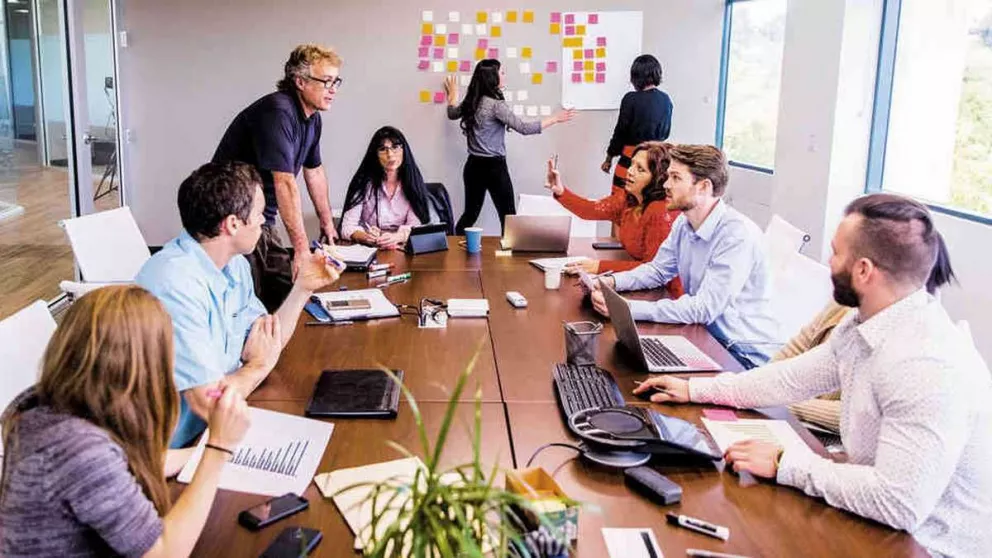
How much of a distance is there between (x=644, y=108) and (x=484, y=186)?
49.7 inches

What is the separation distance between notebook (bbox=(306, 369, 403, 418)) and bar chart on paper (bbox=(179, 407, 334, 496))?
0.07m

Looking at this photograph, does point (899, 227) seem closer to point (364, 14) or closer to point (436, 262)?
point (436, 262)

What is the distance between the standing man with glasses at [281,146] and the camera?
3521mm

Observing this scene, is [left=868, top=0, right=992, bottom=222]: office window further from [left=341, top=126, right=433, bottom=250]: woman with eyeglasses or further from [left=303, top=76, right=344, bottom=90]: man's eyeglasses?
[left=303, top=76, right=344, bottom=90]: man's eyeglasses

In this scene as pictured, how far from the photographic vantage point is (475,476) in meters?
0.93

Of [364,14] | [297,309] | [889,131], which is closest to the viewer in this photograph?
[297,309]

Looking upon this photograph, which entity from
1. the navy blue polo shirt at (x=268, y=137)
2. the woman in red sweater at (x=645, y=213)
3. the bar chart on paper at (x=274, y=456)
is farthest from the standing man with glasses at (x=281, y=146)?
the bar chart on paper at (x=274, y=456)

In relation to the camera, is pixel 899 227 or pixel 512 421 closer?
pixel 899 227

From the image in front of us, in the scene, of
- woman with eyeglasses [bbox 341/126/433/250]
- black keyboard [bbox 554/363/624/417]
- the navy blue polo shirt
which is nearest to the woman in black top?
woman with eyeglasses [bbox 341/126/433/250]

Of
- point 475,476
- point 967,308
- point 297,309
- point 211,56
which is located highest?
point 211,56

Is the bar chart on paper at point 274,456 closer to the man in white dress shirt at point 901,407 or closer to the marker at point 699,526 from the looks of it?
the marker at point 699,526

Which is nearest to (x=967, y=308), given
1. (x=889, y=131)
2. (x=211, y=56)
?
(x=889, y=131)

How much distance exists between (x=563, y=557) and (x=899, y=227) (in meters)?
0.93

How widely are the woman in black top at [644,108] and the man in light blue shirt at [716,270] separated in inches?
114
